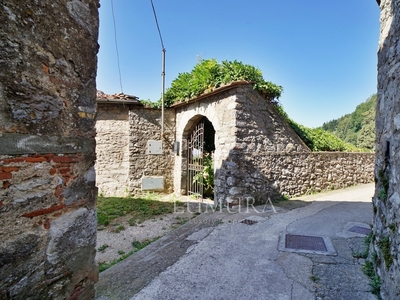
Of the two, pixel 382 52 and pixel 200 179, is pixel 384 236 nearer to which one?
pixel 382 52

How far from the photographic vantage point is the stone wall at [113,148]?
8.00 m

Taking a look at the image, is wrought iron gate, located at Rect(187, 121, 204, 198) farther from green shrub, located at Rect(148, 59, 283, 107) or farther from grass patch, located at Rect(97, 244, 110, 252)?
grass patch, located at Rect(97, 244, 110, 252)

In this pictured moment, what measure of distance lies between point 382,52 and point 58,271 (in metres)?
4.05

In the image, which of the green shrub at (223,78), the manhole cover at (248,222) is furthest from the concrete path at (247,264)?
the green shrub at (223,78)

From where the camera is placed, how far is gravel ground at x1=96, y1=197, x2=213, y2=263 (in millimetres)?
4090

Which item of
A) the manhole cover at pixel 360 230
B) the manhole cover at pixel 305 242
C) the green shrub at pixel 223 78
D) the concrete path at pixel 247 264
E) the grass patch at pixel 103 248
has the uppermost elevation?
the green shrub at pixel 223 78

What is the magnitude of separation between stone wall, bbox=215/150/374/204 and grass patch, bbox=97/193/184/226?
177 centimetres

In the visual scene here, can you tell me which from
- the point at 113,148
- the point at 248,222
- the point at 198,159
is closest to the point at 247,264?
the point at 248,222

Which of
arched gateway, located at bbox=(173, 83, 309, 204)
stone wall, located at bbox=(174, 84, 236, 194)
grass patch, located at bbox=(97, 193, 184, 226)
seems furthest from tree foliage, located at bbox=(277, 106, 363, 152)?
grass patch, located at bbox=(97, 193, 184, 226)

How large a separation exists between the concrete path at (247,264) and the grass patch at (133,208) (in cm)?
178

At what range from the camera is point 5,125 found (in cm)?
157

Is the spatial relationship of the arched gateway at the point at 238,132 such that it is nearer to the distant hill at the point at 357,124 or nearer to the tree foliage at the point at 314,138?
the tree foliage at the point at 314,138

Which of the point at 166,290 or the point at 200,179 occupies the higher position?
the point at 200,179

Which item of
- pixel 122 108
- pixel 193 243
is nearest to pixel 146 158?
pixel 122 108
